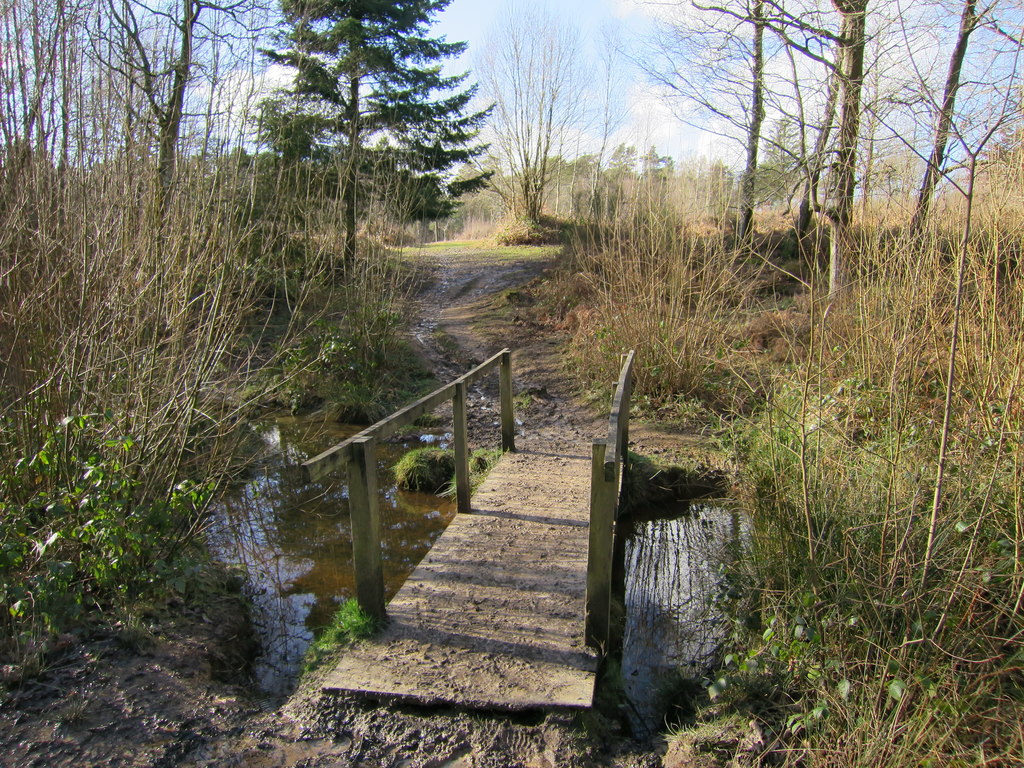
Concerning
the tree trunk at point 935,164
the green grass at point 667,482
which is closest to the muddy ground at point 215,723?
the tree trunk at point 935,164

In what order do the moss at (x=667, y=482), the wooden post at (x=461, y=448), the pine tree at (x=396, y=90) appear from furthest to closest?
1. the pine tree at (x=396, y=90)
2. the moss at (x=667, y=482)
3. the wooden post at (x=461, y=448)

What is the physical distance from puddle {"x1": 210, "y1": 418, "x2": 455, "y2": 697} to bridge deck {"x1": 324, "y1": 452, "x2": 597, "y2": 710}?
69 cm

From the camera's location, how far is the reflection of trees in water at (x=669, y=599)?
3.90 meters

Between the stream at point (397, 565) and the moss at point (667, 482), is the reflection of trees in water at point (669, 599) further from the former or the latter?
the moss at point (667, 482)

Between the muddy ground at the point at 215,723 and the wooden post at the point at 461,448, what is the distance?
→ 1.82 meters

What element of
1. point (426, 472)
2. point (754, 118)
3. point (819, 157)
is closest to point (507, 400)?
point (426, 472)

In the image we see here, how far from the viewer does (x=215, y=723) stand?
3.12 meters

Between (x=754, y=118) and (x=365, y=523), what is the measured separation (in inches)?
452

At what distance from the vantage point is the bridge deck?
3197 millimetres

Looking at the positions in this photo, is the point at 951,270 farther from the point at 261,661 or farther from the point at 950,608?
the point at 261,661

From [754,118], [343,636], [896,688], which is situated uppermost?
[754,118]

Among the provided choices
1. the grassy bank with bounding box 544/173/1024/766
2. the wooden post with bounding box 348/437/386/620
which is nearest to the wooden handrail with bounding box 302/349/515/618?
the wooden post with bounding box 348/437/386/620

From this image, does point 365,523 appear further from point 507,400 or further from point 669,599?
point 507,400

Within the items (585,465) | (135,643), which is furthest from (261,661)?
(585,465)
